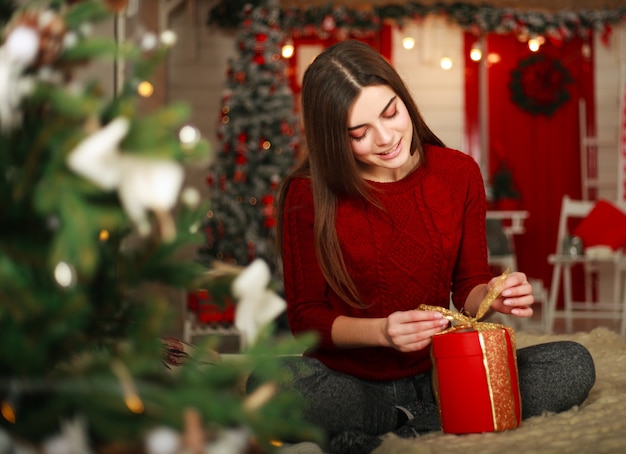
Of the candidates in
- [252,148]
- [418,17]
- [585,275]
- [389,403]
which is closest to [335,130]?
[389,403]

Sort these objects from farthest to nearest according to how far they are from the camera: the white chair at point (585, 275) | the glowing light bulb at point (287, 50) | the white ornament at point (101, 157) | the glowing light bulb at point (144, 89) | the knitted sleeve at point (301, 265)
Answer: the glowing light bulb at point (287, 50)
the white chair at point (585, 275)
the knitted sleeve at point (301, 265)
the glowing light bulb at point (144, 89)
the white ornament at point (101, 157)

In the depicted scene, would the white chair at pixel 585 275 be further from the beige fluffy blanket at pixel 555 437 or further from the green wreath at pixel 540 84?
the beige fluffy blanket at pixel 555 437

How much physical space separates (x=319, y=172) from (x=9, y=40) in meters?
1.18

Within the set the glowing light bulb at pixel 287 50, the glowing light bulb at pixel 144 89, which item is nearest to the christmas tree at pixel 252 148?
the glowing light bulb at pixel 287 50

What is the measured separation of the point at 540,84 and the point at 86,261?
6.39 metres

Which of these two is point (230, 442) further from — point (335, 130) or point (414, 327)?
point (335, 130)

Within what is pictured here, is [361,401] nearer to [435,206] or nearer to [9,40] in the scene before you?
[435,206]

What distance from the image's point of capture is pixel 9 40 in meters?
0.56

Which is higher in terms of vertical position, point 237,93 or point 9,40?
point 237,93

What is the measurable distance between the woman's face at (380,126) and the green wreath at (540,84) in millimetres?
5152

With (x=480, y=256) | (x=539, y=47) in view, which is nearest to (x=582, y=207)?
(x=539, y=47)

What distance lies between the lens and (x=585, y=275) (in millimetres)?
6520

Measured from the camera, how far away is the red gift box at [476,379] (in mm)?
1300

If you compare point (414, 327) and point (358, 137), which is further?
point (358, 137)
